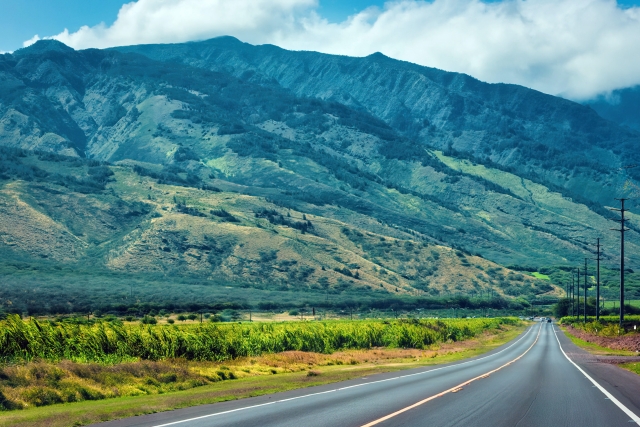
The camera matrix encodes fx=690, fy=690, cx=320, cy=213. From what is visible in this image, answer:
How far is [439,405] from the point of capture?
18.6 meters

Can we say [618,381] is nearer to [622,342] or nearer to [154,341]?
[154,341]

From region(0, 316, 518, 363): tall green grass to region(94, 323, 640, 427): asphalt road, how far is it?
32.4ft

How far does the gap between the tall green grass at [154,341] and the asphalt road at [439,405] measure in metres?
9.88

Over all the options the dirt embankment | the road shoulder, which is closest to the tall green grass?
the road shoulder

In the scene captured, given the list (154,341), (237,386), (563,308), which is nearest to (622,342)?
(154,341)

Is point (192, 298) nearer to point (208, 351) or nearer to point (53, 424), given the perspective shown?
point (208, 351)

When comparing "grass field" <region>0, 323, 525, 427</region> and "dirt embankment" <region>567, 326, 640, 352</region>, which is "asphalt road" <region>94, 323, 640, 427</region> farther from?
"dirt embankment" <region>567, 326, 640, 352</region>

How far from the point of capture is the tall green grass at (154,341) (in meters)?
27.1

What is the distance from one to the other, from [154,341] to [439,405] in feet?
57.6

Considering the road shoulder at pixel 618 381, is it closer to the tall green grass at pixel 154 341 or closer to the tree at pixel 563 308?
the tall green grass at pixel 154 341

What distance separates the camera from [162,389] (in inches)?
952

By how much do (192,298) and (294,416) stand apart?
10311 cm

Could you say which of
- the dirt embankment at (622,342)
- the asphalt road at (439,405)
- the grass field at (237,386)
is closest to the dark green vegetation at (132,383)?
the grass field at (237,386)

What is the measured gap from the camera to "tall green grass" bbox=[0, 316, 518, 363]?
27.1 metres
